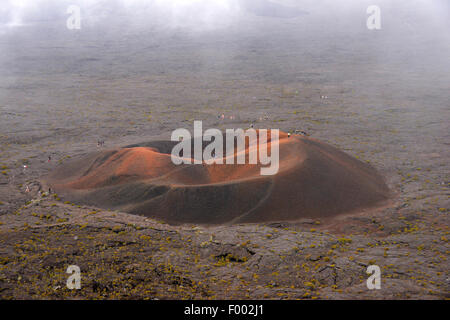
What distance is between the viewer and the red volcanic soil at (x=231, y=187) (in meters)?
20.2

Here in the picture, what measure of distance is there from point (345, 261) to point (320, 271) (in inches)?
53.0

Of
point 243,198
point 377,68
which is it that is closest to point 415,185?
point 243,198

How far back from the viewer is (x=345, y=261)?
50.5ft

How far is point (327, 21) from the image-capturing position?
330 feet

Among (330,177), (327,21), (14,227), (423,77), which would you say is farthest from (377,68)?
(14,227)

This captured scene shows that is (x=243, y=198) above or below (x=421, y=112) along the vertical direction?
below

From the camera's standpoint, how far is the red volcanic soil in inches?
797

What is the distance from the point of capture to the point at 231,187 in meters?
20.9

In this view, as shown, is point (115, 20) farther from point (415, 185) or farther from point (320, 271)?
point (320, 271)

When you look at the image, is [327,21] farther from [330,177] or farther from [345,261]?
[345,261]

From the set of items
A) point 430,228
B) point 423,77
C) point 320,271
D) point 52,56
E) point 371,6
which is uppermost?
point 371,6

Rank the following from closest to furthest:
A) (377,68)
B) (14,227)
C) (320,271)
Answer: (320,271), (14,227), (377,68)

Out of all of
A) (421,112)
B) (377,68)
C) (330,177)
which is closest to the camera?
(330,177)

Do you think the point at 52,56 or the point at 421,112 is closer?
the point at 421,112
